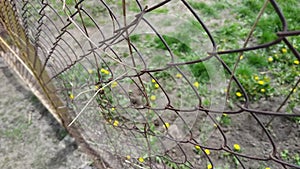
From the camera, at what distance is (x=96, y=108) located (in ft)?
5.32

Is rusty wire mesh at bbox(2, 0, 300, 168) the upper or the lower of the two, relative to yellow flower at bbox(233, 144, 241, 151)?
upper

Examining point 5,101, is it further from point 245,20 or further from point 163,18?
point 245,20

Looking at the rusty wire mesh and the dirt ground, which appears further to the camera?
the dirt ground

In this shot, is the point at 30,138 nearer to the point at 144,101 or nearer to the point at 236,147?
the point at 144,101

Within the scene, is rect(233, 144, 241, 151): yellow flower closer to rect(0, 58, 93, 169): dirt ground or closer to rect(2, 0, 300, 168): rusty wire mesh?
rect(2, 0, 300, 168): rusty wire mesh

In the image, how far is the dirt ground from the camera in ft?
5.57

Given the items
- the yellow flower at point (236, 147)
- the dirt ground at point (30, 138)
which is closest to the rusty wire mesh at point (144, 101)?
the yellow flower at point (236, 147)

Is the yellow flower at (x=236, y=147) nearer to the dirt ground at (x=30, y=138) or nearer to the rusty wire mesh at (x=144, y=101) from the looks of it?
the rusty wire mesh at (x=144, y=101)

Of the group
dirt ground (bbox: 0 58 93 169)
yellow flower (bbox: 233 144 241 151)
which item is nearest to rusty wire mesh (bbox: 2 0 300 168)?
yellow flower (bbox: 233 144 241 151)

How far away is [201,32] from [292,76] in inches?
27.5

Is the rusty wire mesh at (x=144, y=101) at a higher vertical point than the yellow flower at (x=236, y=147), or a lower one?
higher

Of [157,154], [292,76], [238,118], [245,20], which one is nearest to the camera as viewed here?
[157,154]

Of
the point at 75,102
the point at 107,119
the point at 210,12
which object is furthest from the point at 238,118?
the point at 210,12

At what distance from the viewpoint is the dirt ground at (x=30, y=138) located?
1.70 metres
